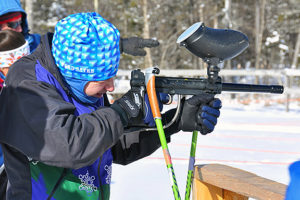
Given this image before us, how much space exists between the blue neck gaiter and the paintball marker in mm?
207

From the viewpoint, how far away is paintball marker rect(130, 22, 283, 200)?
1.72m

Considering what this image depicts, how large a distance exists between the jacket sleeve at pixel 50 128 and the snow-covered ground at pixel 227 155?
2.11 meters

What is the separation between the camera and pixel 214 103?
70.2 inches

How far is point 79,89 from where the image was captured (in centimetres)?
163

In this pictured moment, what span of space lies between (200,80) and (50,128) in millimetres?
806

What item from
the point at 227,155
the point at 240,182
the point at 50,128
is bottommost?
the point at 227,155

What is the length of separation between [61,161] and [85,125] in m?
0.15

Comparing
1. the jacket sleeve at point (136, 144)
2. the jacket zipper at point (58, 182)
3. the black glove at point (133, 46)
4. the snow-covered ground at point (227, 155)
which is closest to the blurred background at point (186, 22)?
the snow-covered ground at point (227, 155)

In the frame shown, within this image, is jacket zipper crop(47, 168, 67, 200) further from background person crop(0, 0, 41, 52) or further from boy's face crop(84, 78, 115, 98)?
background person crop(0, 0, 41, 52)

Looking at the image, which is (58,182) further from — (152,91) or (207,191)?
(207,191)

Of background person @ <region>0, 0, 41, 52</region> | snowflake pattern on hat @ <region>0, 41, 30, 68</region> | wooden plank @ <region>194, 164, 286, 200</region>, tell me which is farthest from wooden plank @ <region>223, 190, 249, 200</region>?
background person @ <region>0, 0, 41, 52</region>

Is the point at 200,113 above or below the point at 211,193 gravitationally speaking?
Result: above

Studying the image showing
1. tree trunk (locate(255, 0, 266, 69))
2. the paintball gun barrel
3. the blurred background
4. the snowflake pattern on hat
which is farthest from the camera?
tree trunk (locate(255, 0, 266, 69))

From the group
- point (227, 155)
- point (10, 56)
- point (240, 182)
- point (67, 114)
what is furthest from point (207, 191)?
point (227, 155)
